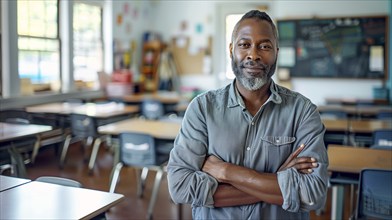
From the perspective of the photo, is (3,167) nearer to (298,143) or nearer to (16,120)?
(16,120)

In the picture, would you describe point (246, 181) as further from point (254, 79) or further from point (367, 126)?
point (367, 126)

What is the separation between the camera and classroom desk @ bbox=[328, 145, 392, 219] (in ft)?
8.79

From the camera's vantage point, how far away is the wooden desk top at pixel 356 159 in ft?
8.79

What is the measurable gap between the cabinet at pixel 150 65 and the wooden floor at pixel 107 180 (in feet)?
7.27

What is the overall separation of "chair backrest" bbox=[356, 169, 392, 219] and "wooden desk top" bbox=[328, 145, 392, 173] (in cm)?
17

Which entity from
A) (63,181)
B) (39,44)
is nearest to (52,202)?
(63,181)

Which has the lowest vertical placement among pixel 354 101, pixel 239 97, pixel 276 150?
pixel 354 101

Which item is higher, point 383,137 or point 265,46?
point 265,46

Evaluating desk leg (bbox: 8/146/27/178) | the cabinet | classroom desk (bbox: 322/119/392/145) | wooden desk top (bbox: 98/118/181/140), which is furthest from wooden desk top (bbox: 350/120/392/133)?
the cabinet

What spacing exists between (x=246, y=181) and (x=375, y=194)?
1299mm

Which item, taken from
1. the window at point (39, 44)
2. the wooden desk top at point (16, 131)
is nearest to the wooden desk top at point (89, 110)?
the window at point (39, 44)

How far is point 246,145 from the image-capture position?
158 cm

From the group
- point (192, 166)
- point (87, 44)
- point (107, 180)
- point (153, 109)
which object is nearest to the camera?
point (192, 166)

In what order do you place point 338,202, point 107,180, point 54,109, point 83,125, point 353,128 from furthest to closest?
point 54,109 → point 83,125 → point 107,180 → point 353,128 → point 338,202
